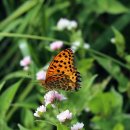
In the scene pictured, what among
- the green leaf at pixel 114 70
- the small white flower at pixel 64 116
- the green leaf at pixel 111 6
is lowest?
the small white flower at pixel 64 116

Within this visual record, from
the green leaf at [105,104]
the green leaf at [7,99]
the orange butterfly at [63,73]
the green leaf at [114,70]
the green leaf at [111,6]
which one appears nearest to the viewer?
the orange butterfly at [63,73]

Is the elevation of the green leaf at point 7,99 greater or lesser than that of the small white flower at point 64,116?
greater

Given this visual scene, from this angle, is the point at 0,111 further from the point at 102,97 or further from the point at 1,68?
the point at 1,68

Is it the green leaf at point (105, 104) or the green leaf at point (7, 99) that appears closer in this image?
the green leaf at point (7, 99)

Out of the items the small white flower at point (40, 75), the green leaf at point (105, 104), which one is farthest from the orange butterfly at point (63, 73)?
the green leaf at point (105, 104)

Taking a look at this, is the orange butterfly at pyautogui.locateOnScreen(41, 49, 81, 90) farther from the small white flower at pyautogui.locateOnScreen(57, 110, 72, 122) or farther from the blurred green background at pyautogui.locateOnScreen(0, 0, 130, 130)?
the blurred green background at pyautogui.locateOnScreen(0, 0, 130, 130)

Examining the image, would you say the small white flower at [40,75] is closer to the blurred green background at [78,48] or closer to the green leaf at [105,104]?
the blurred green background at [78,48]

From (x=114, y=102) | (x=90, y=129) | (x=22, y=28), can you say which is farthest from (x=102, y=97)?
(x=22, y=28)
